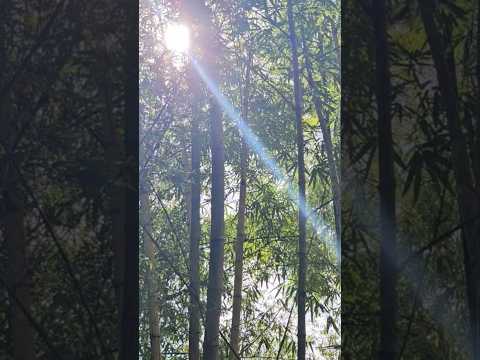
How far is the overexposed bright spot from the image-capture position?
373 cm

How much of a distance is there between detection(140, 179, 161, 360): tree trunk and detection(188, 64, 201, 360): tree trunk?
0.24 meters

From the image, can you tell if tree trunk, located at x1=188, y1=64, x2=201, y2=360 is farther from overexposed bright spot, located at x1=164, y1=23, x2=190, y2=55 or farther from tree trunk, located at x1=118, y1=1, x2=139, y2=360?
tree trunk, located at x1=118, y1=1, x2=139, y2=360

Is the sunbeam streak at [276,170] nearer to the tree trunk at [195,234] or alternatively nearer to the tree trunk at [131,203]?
the tree trunk at [195,234]

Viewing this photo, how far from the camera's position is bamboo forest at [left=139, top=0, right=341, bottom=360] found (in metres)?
4.03

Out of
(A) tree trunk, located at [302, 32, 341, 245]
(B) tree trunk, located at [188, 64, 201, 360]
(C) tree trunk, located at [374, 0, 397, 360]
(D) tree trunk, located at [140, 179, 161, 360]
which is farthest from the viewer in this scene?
(D) tree trunk, located at [140, 179, 161, 360]

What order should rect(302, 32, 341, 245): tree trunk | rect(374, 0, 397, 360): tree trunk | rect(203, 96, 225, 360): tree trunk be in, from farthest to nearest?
rect(302, 32, 341, 245): tree trunk → rect(203, 96, 225, 360): tree trunk → rect(374, 0, 397, 360): tree trunk

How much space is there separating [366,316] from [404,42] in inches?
26.4

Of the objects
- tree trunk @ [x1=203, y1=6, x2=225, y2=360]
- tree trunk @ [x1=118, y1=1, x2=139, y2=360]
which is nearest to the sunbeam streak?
tree trunk @ [x1=203, y1=6, x2=225, y2=360]

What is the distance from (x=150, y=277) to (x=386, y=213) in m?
2.95

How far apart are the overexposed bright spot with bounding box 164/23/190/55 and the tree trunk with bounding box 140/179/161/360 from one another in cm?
82

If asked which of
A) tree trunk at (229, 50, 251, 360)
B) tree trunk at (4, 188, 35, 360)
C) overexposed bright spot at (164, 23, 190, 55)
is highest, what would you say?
overexposed bright spot at (164, 23, 190, 55)

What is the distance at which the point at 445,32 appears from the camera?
173 centimetres

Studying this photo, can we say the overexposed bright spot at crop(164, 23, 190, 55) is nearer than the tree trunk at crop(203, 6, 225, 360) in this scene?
No

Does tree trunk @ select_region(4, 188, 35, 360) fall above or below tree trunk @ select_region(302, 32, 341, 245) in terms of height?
below
